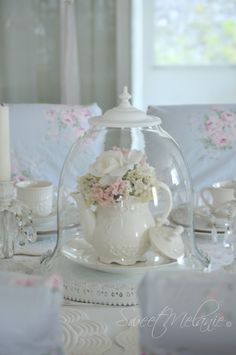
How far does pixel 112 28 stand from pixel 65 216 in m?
1.51

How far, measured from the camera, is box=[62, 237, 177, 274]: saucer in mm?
1241

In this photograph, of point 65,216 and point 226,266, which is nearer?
point 226,266

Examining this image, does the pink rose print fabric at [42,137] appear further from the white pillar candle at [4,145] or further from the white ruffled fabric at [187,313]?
the white ruffled fabric at [187,313]

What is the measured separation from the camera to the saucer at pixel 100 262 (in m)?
1.24

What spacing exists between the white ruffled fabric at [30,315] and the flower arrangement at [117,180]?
18.3 inches

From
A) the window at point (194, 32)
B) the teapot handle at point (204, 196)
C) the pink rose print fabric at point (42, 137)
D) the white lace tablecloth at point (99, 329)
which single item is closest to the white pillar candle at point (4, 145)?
the white lace tablecloth at point (99, 329)

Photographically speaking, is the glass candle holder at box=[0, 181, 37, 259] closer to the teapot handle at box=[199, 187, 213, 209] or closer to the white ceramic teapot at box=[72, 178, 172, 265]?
the white ceramic teapot at box=[72, 178, 172, 265]

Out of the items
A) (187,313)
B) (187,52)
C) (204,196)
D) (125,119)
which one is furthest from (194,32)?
(187,313)

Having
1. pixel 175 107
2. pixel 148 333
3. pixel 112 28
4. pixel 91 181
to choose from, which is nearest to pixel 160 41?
pixel 112 28

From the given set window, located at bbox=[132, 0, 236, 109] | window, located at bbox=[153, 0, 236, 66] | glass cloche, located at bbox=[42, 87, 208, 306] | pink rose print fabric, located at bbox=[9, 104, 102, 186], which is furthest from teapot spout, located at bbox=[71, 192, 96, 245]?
window, located at bbox=[153, 0, 236, 66]

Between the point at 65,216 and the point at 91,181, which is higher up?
the point at 91,181

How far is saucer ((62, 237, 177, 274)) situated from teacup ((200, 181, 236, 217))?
33cm

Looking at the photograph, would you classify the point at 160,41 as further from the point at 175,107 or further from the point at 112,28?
the point at 175,107

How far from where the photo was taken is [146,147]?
1422mm
